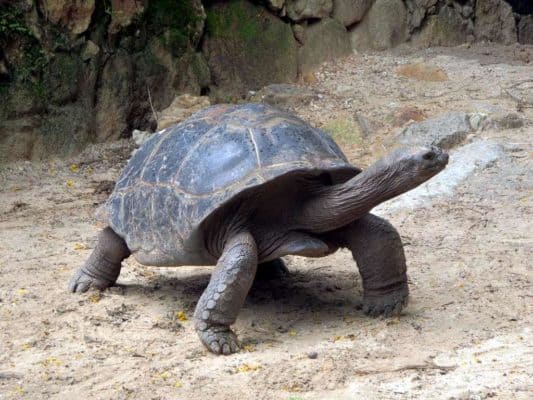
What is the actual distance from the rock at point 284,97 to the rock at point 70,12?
2103 millimetres

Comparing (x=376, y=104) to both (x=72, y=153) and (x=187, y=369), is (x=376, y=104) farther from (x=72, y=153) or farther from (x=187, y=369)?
(x=187, y=369)

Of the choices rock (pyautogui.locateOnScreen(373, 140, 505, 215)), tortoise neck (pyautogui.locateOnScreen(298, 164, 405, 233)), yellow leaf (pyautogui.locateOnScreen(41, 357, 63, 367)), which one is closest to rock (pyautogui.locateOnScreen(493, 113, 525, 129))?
rock (pyautogui.locateOnScreen(373, 140, 505, 215))

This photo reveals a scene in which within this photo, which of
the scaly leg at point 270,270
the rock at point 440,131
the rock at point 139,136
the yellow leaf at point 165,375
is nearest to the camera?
the yellow leaf at point 165,375

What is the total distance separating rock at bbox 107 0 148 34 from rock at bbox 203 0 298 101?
3.44ft

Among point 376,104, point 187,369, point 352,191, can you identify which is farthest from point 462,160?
point 187,369

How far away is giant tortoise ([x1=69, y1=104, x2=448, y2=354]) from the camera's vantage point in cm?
418

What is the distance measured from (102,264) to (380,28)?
23.0 ft

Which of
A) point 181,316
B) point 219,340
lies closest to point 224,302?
point 219,340

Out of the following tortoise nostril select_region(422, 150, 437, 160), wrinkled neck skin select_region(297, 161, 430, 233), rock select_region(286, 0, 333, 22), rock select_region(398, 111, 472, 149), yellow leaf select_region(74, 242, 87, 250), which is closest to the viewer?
tortoise nostril select_region(422, 150, 437, 160)

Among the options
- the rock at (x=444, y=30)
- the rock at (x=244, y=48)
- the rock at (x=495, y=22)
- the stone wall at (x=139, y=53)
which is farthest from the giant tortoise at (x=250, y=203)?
the rock at (x=495, y=22)

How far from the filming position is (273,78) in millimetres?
9938

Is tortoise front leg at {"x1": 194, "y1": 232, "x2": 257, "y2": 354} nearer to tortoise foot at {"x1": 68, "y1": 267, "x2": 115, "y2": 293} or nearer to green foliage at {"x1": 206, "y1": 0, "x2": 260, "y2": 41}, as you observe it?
tortoise foot at {"x1": 68, "y1": 267, "x2": 115, "y2": 293}

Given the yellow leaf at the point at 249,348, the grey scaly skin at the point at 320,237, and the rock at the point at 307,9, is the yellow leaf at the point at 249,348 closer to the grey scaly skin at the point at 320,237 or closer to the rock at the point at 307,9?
the grey scaly skin at the point at 320,237

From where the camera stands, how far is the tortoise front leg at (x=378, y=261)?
460 cm
